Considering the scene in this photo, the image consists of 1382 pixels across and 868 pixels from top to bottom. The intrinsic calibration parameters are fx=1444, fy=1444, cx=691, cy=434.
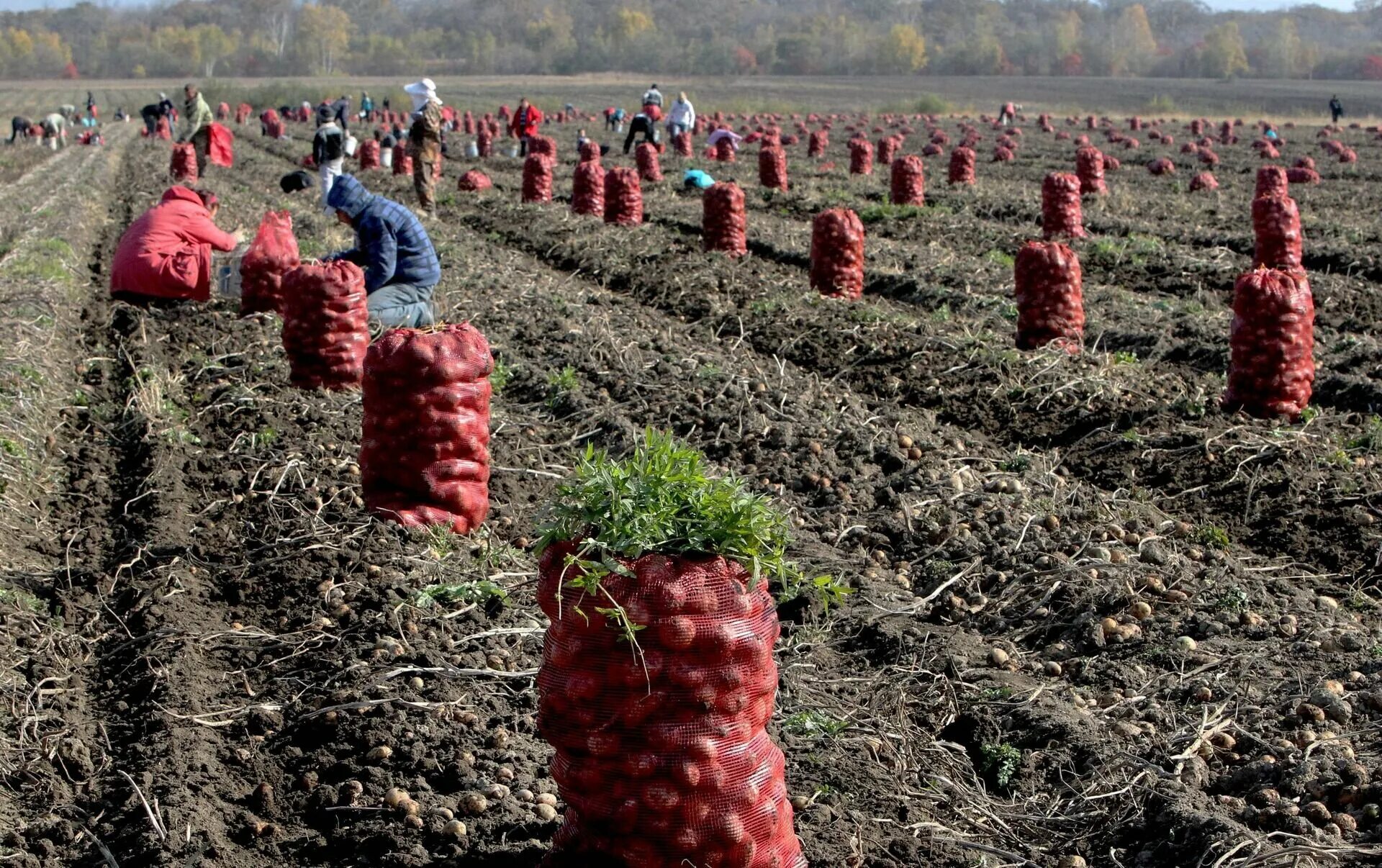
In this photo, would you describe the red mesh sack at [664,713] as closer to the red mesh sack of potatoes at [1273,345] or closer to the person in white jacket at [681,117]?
the red mesh sack of potatoes at [1273,345]

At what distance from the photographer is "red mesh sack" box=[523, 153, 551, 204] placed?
20.4 meters

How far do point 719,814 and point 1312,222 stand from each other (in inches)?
635

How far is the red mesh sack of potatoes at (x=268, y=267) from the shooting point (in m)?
11.0

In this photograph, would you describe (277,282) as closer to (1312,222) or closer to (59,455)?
(59,455)

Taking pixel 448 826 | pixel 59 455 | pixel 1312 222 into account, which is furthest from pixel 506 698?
pixel 1312 222

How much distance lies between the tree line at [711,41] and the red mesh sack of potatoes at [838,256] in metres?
93.3

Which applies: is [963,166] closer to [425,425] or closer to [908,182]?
[908,182]

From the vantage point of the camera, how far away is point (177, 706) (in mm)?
5070

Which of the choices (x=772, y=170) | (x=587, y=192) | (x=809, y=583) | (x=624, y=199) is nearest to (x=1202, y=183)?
(x=772, y=170)

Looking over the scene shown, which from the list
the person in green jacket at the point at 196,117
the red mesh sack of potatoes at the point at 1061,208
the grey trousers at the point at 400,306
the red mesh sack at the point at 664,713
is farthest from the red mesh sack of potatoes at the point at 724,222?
the person in green jacket at the point at 196,117

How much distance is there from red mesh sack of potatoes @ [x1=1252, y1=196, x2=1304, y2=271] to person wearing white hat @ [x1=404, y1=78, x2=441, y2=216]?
34.3 ft

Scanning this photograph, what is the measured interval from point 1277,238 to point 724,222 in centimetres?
528

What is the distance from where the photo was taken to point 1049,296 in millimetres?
10008

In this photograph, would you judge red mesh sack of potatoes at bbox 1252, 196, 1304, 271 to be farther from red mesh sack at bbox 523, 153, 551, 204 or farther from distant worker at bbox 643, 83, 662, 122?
distant worker at bbox 643, 83, 662, 122
